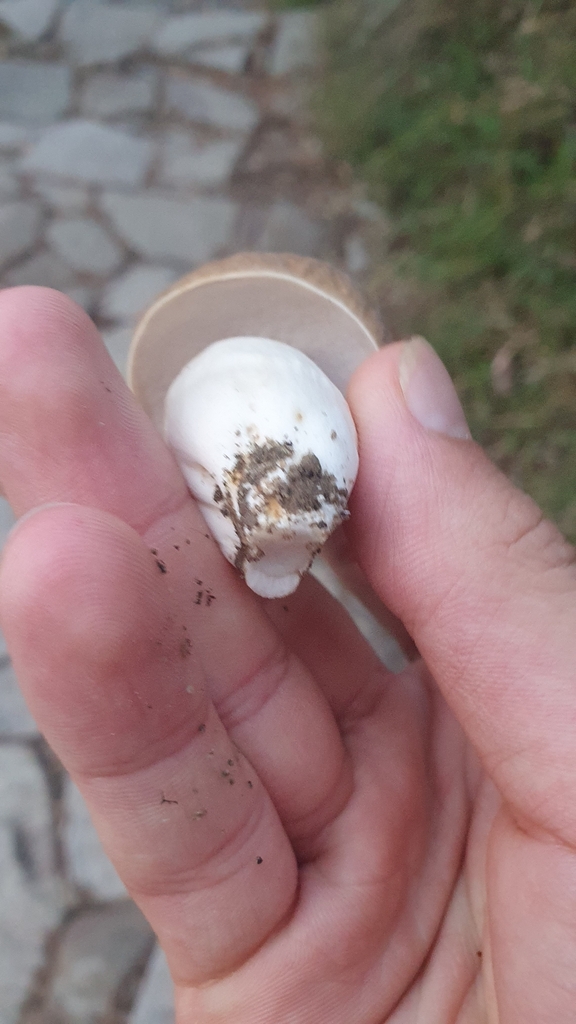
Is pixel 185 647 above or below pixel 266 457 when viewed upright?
below


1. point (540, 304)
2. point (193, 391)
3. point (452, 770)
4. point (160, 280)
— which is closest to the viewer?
point (193, 391)

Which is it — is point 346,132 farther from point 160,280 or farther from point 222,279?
point 222,279

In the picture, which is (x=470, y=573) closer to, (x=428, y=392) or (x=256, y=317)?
(x=428, y=392)

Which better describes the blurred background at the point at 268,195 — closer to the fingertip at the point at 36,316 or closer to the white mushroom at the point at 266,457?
the white mushroom at the point at 266,457

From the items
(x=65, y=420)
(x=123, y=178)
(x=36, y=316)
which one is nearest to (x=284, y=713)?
(x=65, y=420)

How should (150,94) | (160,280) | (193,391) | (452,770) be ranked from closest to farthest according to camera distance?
(193,391), (452,770), (160,280), (150,94)

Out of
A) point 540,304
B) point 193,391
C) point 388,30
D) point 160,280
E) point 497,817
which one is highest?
point 388,30

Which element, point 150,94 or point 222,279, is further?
point 150,94

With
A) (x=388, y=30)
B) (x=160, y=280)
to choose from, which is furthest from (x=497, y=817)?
(x=388, y=30)

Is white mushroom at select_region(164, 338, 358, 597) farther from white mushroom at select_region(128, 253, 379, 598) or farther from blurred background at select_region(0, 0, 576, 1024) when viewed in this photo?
blurred background at select_region(0, 0, 576, 1024)
